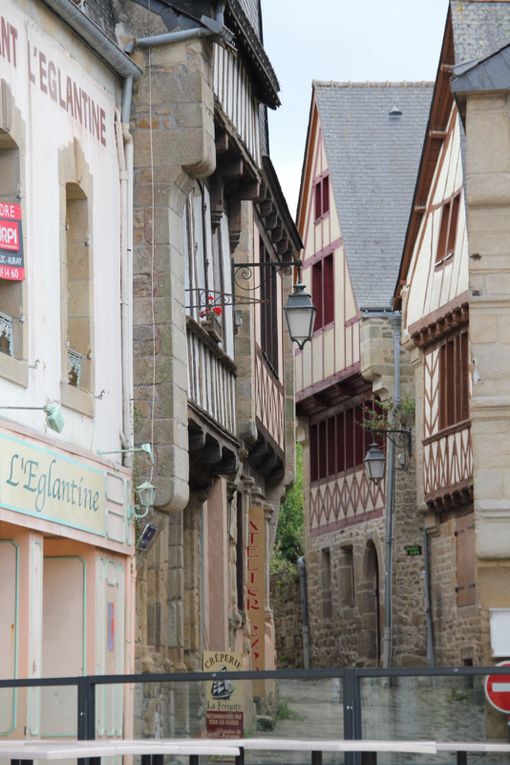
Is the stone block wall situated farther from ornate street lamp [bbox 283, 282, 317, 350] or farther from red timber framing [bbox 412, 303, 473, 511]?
ornate street lamp [bbox 283, 282, 317, 350]

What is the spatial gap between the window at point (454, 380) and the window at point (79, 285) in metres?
12.7

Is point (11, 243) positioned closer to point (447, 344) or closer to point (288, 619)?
point (447, 344)

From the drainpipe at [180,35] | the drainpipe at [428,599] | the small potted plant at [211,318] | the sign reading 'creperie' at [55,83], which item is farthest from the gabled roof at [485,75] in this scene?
the drainpipe at [428,599]

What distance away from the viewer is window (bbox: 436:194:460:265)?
970 inches

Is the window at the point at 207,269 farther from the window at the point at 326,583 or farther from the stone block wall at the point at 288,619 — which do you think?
the stone block wall at the point at 288,619

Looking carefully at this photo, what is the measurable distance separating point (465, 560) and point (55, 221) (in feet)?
46.7

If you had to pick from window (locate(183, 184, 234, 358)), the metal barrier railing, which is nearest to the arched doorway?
window (locate(183, 184, 234, 358))

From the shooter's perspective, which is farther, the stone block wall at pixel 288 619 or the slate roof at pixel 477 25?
the stone block wall at pixel 288 619

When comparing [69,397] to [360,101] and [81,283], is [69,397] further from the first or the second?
[360,101]

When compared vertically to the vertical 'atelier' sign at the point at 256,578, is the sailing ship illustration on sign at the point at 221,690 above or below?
below

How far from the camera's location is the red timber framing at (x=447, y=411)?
A: 80.1 feet

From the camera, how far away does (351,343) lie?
98.4ft

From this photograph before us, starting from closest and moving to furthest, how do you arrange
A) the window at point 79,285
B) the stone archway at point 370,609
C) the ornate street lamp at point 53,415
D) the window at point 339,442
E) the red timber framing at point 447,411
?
the ornate street lamp at point 53,415, the window at point 79,285, the red timber framing at point 447,411, the stone archway at point 370,609, the window at point 339,442

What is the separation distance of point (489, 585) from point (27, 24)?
7.47 meters
